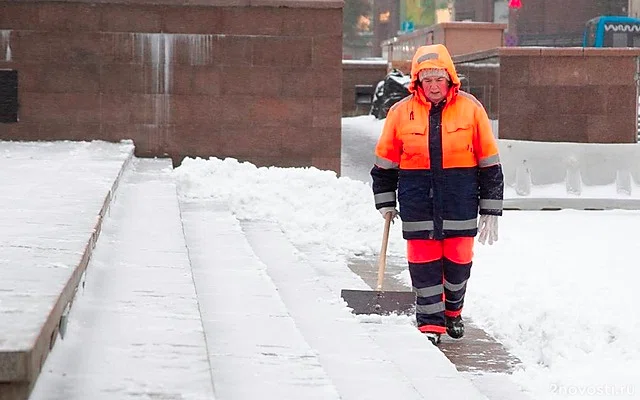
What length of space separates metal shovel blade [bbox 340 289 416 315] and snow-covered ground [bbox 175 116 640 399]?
Answer: 0.47 meters

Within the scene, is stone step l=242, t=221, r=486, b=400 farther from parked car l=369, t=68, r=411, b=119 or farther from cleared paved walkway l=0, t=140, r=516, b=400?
parked car l=369, t=68, r=411, b=119

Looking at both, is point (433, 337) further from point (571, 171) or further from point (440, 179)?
point (571, 171)

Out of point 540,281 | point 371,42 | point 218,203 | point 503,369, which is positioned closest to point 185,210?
point 218,203

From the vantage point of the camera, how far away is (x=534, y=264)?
9.16 m

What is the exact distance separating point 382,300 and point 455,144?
1129mm

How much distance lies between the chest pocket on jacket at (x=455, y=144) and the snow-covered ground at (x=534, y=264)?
1049 millimetres

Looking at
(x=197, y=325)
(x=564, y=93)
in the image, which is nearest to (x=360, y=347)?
(x=197, y=325)

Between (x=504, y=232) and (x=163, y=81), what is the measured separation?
15.2 feet

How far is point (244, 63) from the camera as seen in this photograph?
13.7m

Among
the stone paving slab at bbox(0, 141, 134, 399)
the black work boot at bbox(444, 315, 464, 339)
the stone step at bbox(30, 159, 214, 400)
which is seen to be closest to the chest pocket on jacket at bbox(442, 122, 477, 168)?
the black work boot at bbox(444, 315, 464, 339)

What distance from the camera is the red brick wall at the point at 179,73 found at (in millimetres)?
13453

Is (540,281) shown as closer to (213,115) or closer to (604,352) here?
(604,352)

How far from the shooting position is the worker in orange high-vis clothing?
6281 mm

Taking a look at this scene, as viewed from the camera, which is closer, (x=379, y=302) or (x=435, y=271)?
(x=435, y=271)
